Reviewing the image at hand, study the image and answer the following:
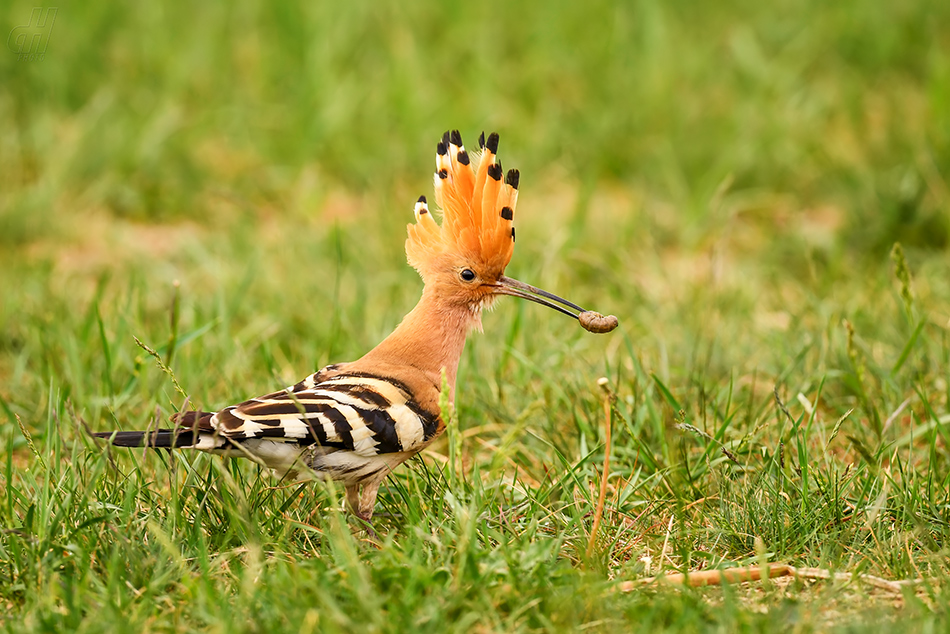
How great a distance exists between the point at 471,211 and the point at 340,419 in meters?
0.67

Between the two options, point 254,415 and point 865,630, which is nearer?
point 865,630

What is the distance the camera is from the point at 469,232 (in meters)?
2.66

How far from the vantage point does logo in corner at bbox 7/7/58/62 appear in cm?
565

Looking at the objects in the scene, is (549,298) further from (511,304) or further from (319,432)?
(511,304)

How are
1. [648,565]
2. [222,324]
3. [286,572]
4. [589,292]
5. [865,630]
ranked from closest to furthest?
[865,630] < [286,572] < [648,565] < [222,324] < [589,292]

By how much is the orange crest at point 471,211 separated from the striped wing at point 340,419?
434 mm

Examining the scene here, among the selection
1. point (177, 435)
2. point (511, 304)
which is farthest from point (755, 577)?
point (511, 304)

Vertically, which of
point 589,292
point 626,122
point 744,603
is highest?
point 626,122

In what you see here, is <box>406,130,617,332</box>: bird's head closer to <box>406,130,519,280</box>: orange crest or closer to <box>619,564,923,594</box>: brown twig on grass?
<box>406,130,519,280</box>: orange crest

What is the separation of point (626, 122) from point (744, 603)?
3.86 metres

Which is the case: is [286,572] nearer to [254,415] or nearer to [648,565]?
[254,415]

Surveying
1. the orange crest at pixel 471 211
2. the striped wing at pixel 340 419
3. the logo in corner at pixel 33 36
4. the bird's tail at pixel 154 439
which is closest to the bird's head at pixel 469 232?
the orange crest at pixel 471 211

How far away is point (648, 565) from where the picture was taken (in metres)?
2.26

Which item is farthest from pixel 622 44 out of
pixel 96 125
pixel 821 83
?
pixel 96 125
